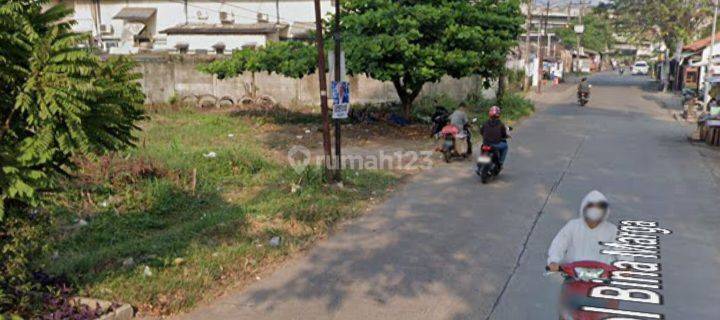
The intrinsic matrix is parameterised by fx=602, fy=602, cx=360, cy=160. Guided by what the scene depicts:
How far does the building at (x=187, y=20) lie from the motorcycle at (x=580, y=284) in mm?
30758

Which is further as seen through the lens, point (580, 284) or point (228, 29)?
point (228, 29)

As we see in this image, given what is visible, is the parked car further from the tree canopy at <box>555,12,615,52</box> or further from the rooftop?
the rooftop

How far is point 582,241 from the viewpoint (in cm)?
464

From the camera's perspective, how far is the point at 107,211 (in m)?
8.78

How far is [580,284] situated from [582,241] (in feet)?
1.09

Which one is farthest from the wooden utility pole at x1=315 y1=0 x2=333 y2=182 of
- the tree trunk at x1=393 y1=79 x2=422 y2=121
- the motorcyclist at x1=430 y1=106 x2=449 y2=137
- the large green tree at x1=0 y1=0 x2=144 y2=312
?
the tree trunk at x1=393 y1=79 x2=422 y2=121

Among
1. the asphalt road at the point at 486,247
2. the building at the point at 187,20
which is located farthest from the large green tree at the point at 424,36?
the building at the point at 187,20

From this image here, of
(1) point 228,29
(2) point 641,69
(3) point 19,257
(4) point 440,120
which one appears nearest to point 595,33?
(2) point 641,69

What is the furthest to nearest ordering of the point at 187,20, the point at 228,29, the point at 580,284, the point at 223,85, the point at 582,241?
the point at 187,20 < the point at 228,29 < the point at 223,85 < the point at 582,241 < the point at 580,284

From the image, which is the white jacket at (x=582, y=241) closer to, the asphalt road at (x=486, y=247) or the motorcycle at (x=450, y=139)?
the asphalt road at (x=486, y=247)

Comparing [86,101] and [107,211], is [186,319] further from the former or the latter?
[107,211]

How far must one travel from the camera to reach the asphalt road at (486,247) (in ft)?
19.3

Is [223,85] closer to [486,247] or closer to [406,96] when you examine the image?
[406,96]

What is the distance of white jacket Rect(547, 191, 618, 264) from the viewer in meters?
4.59
